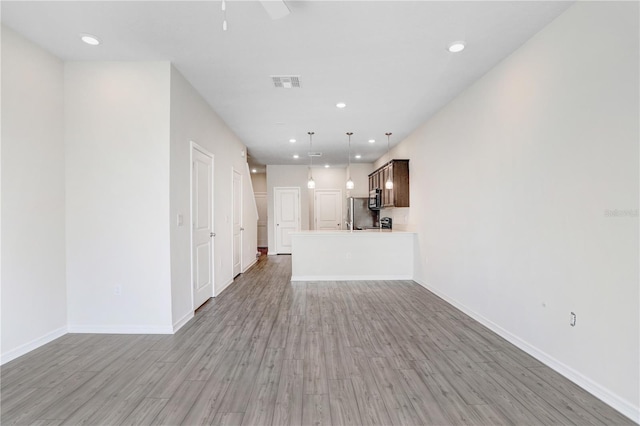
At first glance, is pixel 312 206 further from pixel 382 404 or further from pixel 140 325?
pixel 382 404

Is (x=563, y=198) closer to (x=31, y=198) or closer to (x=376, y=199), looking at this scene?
(x=31, y=198)

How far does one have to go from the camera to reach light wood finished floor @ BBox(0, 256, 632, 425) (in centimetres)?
187

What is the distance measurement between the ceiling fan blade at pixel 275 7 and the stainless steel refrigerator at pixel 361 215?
265 inches

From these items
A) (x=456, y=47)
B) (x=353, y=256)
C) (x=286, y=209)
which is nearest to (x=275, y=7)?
(x=456, y=47)

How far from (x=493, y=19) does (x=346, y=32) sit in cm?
123

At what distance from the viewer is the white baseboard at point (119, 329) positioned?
125 inches

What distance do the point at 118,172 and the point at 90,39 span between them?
4.15 ft

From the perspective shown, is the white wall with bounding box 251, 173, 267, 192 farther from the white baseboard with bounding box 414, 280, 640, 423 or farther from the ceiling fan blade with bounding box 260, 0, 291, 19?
the ceiling fan blade with bounding box 260, 0, 291, 19

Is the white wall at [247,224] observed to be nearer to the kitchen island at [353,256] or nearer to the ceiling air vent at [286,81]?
the kitchen island at [353,256]

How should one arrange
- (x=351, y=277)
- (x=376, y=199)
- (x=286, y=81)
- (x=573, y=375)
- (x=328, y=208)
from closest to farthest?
(x=573, y=375) < (x=286, y=81) < (x=351, y=277) < (x=376, y=199) < (x=328, y=208)

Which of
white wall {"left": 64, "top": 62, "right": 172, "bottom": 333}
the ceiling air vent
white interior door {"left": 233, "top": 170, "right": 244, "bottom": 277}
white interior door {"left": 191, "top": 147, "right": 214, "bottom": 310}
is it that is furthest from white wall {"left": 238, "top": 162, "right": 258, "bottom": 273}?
white wall {"left": 64, "top": 62, "right": 172, "bottom": 333}

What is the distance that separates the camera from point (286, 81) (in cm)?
356

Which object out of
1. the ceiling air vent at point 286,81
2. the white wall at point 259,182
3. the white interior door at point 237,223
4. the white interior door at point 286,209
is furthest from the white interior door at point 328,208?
the ceiling air vent at point 286,81

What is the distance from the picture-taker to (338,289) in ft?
16.6
